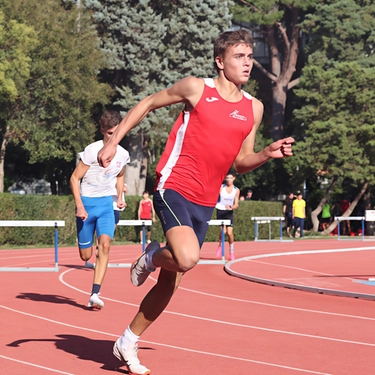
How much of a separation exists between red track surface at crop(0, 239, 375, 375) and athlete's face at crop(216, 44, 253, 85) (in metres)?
2.12

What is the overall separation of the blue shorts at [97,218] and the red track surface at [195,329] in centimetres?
87

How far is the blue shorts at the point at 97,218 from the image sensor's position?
11.1 m

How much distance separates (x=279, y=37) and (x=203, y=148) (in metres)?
47.9

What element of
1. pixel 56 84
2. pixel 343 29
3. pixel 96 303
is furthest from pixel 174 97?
pixel 343 29

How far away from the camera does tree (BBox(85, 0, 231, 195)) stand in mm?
39156

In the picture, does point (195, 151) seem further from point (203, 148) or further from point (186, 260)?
point (186, 260)

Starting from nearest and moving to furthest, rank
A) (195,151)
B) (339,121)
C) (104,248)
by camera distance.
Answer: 1. (195,151)
2. (104,248)
3. (339,121)

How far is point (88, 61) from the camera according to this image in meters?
36.5

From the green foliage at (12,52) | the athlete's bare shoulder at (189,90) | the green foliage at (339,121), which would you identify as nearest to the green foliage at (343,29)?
the green foliage at (339,121)

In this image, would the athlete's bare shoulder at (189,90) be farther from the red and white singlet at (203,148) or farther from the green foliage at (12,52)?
the green foliage at (12,52)

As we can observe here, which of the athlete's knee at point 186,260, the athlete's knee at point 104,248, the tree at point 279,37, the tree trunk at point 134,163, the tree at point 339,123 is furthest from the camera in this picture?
the tree at point 279,37

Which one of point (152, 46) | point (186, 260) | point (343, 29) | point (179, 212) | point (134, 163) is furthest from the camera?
point (343, 29)

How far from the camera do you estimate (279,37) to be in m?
53.3

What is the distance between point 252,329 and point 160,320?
1073 mm
